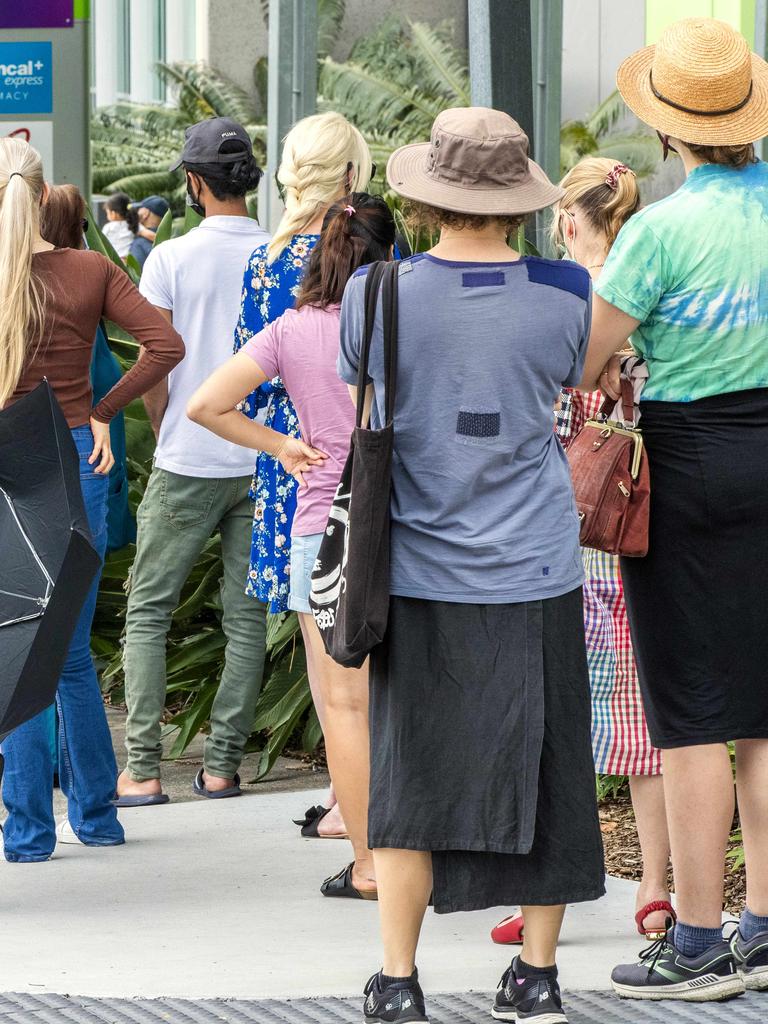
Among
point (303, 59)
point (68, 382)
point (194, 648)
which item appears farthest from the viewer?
point (303, 59)

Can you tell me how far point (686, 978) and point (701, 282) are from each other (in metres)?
1.51

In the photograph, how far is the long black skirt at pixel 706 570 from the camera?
137 inches

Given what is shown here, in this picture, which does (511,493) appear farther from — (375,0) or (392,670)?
(375,0)

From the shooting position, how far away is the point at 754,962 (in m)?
3.66

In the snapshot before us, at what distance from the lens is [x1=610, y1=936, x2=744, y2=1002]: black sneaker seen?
11.7 feet

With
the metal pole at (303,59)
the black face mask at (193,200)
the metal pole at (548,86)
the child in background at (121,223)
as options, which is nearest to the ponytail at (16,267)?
the black face mask at (193,200)

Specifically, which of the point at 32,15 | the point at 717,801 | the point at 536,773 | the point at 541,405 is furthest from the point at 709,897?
the point at 32,15

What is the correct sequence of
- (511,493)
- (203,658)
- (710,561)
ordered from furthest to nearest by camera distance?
(203,658), (710,561), (511,493)

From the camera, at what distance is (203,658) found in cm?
626

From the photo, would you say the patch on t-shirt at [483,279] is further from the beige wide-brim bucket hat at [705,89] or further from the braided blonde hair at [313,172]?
the braided blonde hair at [313,172]

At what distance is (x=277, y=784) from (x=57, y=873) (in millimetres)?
1227

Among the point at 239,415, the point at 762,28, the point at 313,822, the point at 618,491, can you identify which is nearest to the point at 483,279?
the point at 618,491

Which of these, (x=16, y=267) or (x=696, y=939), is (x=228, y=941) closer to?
(x=696, y=939)

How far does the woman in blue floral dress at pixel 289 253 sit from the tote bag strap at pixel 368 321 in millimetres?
1248
